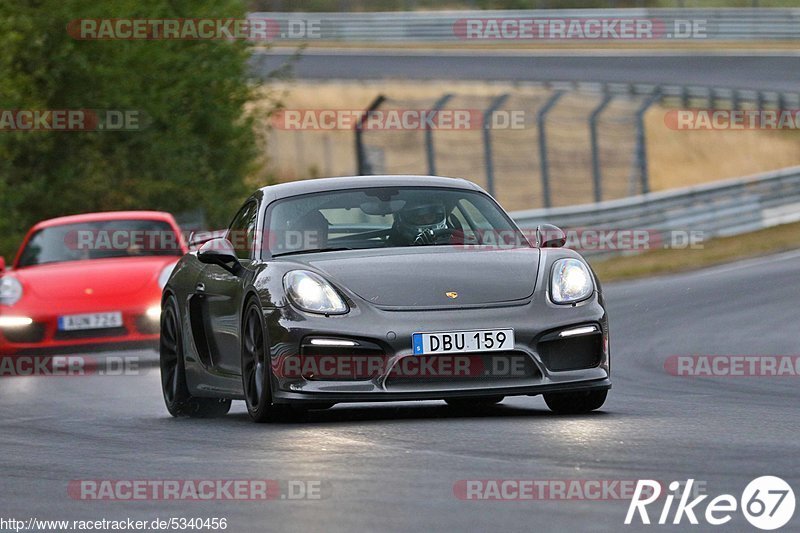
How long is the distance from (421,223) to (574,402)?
1.27 meters

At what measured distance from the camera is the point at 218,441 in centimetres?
826

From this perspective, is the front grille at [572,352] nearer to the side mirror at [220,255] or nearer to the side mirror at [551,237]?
the side mirror at [551,237]

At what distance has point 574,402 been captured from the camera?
351 inches

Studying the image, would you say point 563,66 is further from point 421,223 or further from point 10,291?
point 421,223

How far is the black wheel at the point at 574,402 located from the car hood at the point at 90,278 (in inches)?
279

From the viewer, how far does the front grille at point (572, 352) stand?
27.8 feet

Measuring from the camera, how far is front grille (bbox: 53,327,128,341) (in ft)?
49.9

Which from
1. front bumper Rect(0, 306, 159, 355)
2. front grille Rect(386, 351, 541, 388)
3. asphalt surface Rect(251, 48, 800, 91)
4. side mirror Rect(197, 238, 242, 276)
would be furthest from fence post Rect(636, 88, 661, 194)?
front grille Rect(386, 351, 541, 388)

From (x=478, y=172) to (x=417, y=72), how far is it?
9.32 m

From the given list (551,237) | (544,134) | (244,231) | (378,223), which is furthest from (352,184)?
(544,134)

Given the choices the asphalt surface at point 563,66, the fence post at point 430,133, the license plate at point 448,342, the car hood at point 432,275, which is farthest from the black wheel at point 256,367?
the asphalt surface at point 563,66

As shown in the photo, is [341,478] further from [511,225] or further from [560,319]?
[511,225]

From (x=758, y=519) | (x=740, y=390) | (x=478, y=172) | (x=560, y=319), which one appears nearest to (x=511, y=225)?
(x=560, y=319)

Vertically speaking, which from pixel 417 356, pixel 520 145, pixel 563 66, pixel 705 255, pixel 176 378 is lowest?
pixel 705 255
